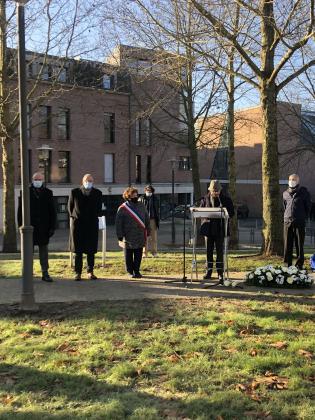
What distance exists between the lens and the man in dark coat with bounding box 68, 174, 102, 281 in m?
8.67

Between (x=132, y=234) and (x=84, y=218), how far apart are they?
35.4 inches

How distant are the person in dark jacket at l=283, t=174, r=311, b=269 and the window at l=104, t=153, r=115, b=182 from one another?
33.2 metres

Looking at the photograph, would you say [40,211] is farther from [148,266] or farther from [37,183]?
[148,266]

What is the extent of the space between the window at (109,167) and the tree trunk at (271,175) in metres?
31.7

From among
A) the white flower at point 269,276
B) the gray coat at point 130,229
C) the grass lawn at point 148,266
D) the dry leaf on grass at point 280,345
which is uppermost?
the gray coat at point 130,229

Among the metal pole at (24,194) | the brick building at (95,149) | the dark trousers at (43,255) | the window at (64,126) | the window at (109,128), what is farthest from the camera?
the window at (109,128)

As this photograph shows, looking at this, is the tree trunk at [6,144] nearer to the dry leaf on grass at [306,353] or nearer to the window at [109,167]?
the dry leaf on grass at [306,353]

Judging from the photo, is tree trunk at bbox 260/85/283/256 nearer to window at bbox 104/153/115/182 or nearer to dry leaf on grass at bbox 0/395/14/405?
dry leaf on grass at bbox 0/395/14/405

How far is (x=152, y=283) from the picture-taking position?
8477 millimetres

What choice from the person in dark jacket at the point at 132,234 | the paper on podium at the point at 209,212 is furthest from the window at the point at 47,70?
the paper on podium at the point at 209,212

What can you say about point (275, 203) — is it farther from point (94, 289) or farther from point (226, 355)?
point (226, 355)

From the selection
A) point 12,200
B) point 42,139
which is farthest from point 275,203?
point 42,139

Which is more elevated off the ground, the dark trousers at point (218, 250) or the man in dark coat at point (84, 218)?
the man in dark coat at point (84, 218)

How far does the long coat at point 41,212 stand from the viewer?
8.50m
